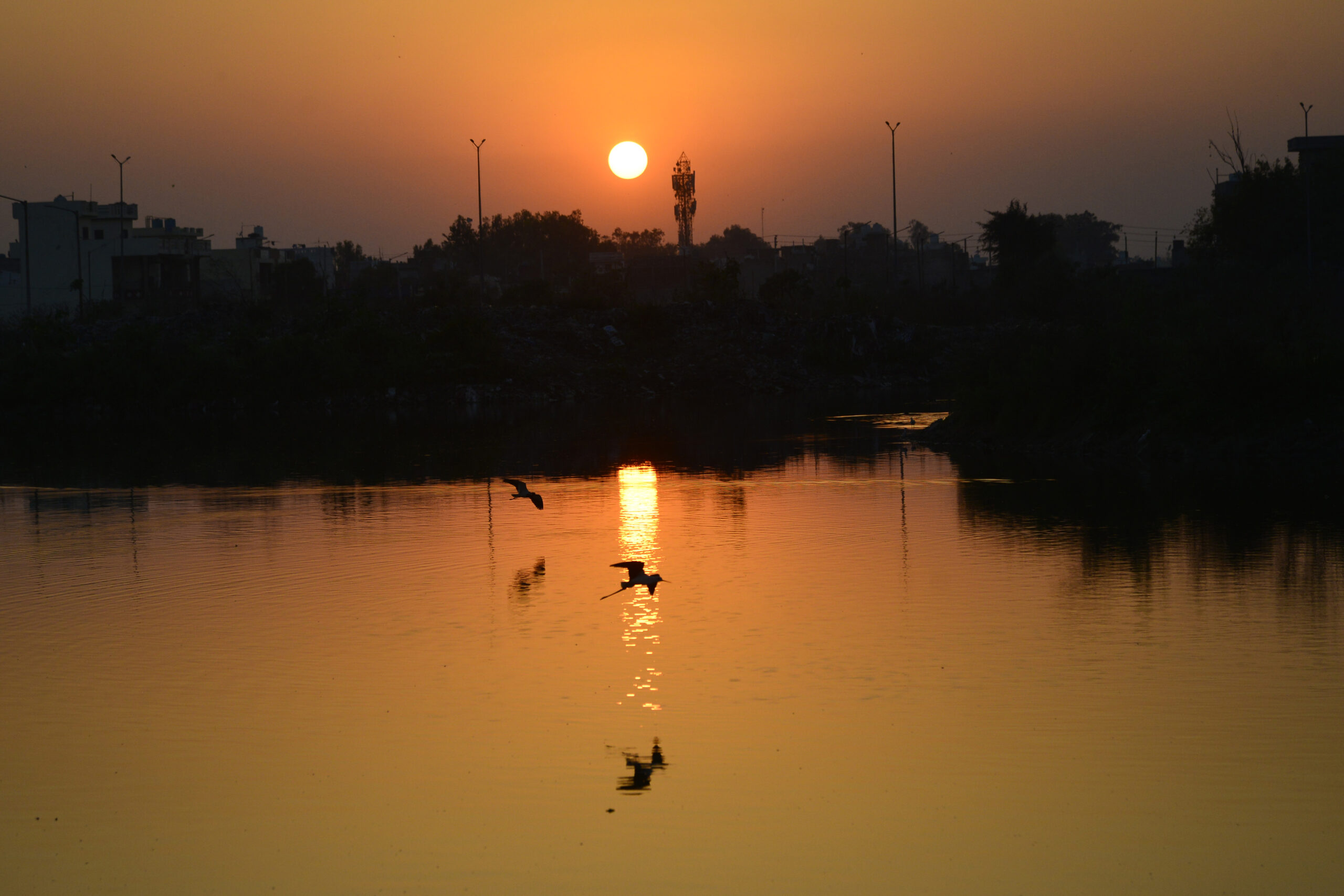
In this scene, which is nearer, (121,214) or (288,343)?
(288,343)

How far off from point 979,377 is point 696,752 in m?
29.8

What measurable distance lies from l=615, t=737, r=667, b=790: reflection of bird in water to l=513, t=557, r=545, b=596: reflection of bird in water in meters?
6.45

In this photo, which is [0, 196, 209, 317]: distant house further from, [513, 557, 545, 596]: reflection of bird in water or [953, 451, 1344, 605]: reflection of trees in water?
[513, 557, 545, 596]: reflection of bird in water

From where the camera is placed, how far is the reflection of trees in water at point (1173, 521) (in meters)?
17.1

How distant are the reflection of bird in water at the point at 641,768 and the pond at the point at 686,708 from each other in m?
0.04

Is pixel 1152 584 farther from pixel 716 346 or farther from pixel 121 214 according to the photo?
pixel 121 214

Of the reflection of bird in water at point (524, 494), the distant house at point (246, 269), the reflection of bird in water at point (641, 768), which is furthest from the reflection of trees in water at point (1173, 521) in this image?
the distant house at point (246, 269)

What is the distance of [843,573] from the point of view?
17641 millimetres

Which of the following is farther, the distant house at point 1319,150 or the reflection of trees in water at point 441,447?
the distant house at point 1319,150

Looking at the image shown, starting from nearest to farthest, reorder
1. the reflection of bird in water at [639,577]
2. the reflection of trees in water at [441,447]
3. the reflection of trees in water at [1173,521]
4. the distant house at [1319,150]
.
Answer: the reflection of bird in water at [639,577] < the reflection of trees in water at [1173,521] < the reflection of trees in water at [441,447] < the distant house at [1319,150]

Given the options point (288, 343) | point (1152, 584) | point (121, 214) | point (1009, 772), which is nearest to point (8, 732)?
point (1009, 772)

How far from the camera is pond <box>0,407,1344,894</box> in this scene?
8.52 metres

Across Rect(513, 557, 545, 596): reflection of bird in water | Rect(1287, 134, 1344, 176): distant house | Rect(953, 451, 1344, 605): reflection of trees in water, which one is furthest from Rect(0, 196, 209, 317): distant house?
Rect(513, 557, 545, 596): reflection of bird in water

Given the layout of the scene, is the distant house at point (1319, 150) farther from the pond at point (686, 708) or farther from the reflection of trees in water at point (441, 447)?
the pond at point (686, 708)
